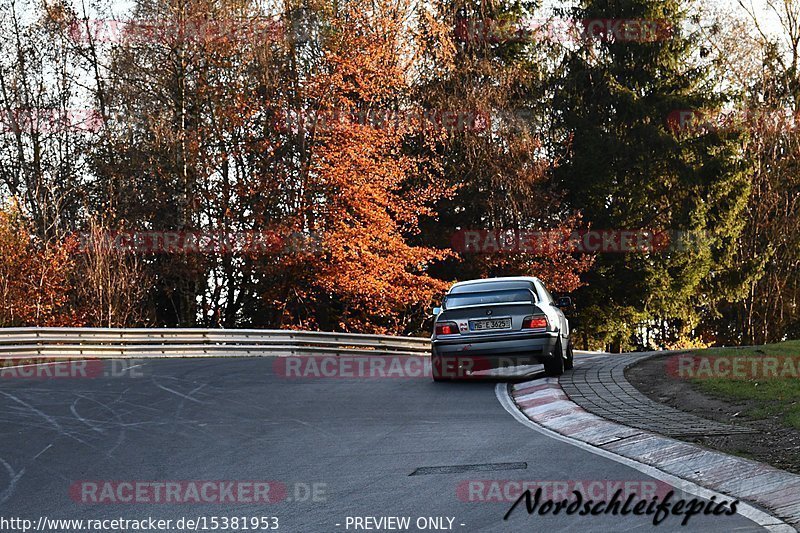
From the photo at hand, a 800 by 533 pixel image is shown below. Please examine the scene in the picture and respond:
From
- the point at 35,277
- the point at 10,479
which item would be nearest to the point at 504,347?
the point at 10,479

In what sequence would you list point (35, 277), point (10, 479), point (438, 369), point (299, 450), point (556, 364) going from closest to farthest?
point (10, 479), point (299, 450), point (556, 364), point (438, 369), point (35, 277)

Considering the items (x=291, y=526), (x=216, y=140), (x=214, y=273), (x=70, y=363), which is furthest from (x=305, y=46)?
(x=291, y=526)

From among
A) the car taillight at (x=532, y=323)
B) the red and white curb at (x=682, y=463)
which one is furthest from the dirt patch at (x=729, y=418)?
the car taillight at (x=532, y=323)

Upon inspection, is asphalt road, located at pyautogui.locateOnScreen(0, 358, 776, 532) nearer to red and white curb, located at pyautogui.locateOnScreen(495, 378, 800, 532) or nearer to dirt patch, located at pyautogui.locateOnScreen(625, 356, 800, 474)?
red and white curb, located at pyautogui.locateOnScreen(495, 378, 800, 532)

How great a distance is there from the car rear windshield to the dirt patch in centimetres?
217

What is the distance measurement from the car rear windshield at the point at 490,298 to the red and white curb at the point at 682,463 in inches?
140

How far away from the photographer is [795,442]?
9.04m

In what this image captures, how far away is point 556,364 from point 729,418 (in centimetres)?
532

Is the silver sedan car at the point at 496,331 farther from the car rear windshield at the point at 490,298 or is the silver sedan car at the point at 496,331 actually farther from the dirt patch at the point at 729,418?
the dirt patch at the point at 729,418

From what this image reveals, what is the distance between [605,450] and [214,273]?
2580cm

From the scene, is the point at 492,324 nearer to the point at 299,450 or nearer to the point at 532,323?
the point at 532,323

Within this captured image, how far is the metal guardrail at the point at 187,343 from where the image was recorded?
21969 mm

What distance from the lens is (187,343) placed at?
981 inches

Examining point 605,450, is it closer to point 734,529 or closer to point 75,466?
point 734,529
